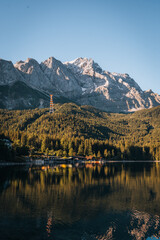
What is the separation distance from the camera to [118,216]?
3638 cm

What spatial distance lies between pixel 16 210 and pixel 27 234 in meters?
10.1

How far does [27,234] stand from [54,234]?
10.3ft

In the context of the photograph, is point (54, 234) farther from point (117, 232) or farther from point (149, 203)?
point (149, 203)

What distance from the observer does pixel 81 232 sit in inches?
1150

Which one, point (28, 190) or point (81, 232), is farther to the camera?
point (28, 190)

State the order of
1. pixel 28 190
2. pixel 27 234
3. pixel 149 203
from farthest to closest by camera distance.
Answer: pixel 28 190
pixel 149 203
pixel 27 234

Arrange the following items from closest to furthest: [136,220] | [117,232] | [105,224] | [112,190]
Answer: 1. [117,232]
2. [105,224]
3. [136,220]
4. [112,190]

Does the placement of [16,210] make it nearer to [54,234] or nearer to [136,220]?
[54,234]

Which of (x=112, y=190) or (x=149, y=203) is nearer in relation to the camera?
(x=149, y=203)

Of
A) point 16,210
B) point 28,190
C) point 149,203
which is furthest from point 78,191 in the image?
point 16,210

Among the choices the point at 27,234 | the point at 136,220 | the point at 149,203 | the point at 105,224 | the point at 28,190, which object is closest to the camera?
the point at 27,234

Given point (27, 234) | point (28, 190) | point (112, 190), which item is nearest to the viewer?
point (27, 234)

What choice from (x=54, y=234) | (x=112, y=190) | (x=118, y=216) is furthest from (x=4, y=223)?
(x=112, y=190)

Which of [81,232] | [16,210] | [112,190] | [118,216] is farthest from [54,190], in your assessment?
[81,232]
